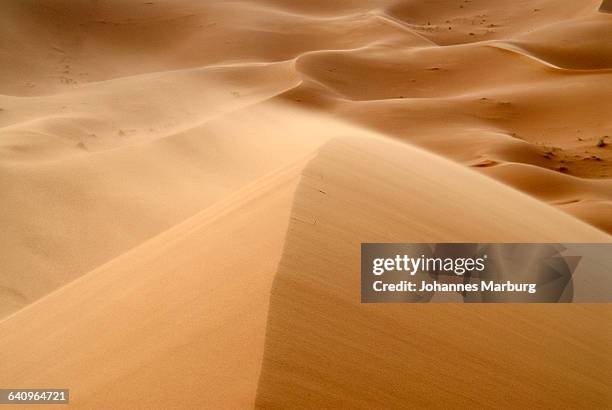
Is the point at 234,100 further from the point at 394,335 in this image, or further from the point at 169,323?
the point at 394,335

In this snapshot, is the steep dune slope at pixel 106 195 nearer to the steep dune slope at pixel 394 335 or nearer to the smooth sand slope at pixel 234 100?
the smooth sand slope at pixel 234 100

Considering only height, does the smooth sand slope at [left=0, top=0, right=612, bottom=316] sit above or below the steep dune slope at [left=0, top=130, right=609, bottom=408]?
above

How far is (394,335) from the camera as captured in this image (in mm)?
2207

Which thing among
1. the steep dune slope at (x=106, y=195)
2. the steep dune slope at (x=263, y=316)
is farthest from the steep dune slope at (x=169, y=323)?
the steep dune slope at (x=106, y=195)

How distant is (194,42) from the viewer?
15625 mm

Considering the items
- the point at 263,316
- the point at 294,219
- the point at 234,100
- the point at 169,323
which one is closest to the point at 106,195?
the point at 294,219

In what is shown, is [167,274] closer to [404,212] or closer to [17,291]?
[404,212]

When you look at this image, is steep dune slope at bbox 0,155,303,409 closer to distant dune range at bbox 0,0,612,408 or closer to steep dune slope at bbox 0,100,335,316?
distant dune range at bbox 0,0,612,408

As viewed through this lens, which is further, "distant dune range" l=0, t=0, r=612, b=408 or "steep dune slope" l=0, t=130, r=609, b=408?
"distant dune range" l=0, t=0, r=612, b=408

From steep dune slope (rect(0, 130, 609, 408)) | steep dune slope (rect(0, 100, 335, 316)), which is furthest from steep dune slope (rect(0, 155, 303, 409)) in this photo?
steep dune slope (rect(0, 100, 335, 316))

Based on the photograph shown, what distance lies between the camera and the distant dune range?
2006 mm

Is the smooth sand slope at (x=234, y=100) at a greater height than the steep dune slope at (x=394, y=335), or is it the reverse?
Result: the smooth sand slope at (x=234, y=100)

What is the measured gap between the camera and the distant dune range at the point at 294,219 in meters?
2.01

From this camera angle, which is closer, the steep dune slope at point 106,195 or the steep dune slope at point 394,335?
the steep dune slope at point 394,335
